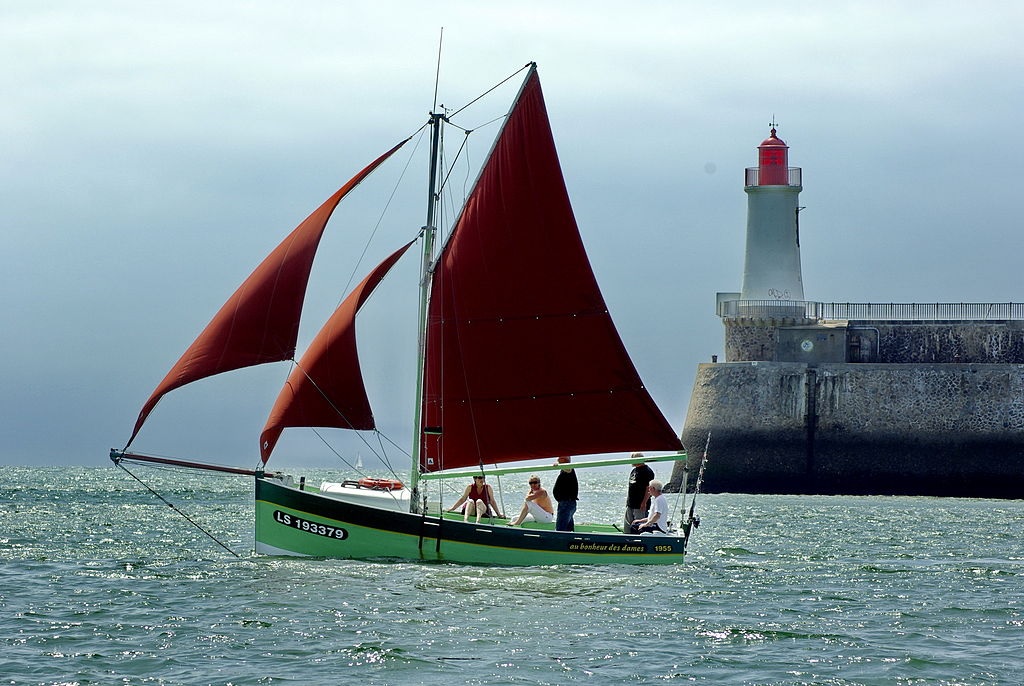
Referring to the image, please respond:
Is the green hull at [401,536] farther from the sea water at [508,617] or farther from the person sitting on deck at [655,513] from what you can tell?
the person sitting on deck at [655,513]

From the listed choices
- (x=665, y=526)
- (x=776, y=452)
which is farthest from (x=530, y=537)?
(x=776, y=452)

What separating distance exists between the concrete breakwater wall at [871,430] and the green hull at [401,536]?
26422 mm

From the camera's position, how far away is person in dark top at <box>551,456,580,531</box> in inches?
795

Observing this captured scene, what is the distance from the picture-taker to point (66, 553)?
23.3m

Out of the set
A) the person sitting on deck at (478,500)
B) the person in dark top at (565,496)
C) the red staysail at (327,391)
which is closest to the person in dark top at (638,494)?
the person in dark top at (565,496)

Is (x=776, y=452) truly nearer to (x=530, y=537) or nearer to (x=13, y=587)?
(x=530, y=537)

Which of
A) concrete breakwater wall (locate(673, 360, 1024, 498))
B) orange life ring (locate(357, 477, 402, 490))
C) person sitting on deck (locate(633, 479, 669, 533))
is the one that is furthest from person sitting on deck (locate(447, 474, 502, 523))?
concrete breakwater wall (locate(673, 360, 1024, 498))

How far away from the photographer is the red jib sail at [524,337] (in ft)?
67.6

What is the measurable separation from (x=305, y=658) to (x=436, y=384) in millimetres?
7673

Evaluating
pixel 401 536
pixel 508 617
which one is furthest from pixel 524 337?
pixel 508 617

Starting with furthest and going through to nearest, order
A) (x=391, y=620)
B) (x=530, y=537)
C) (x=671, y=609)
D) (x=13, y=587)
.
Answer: (x=530, y=537), (x=13, y=587), (x=671, y=609), (x=391, y=620)

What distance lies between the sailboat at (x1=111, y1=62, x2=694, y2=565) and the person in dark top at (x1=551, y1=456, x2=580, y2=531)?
23 cm

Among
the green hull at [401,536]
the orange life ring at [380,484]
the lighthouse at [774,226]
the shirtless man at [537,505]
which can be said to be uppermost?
the lighthouse at [774,226]

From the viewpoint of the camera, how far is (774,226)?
49.9 m
